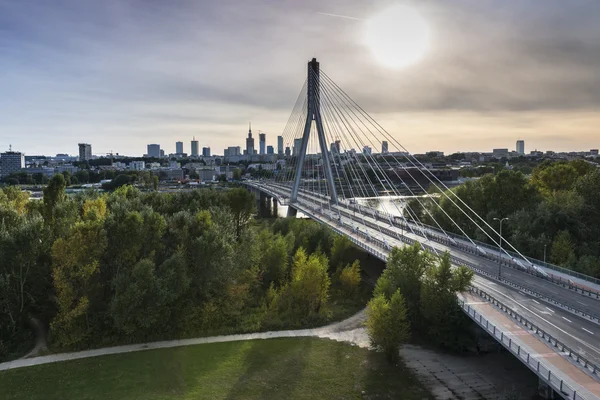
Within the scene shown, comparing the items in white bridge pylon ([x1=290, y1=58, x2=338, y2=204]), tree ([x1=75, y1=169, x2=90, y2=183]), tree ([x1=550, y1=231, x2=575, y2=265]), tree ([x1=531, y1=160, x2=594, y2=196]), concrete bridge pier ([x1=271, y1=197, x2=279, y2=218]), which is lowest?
concrete bridge pier ([x1=271, y1=197, x2=279, y2=218])

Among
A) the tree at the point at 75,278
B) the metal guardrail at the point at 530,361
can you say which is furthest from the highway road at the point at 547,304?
the tree at the point at 75,278

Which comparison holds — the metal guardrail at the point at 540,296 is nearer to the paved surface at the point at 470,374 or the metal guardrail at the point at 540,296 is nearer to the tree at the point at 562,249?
the paved surface at the point at 470,374

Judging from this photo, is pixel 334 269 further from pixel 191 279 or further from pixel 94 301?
pixel 94 301

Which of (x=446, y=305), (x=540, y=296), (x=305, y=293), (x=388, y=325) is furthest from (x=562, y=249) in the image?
(x=305, y=293)

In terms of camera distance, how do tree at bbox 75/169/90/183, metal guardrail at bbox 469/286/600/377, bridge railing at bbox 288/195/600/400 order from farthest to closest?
tree at bbox 75/169/90/183 → metal guardrail at bbox 469/286/600/377 → bridge railing at bbox 288/195/600/400

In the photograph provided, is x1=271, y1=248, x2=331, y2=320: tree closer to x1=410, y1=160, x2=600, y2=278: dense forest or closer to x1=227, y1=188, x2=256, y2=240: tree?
x1=227, y1=188, x2=256, y2=240: tree

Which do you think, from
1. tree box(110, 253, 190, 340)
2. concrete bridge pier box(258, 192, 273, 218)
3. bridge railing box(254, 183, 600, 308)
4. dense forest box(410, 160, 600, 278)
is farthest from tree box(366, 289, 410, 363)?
concrete bridge pier box(258, 192, 273, 218)

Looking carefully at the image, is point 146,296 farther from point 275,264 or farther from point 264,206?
point 264,206
